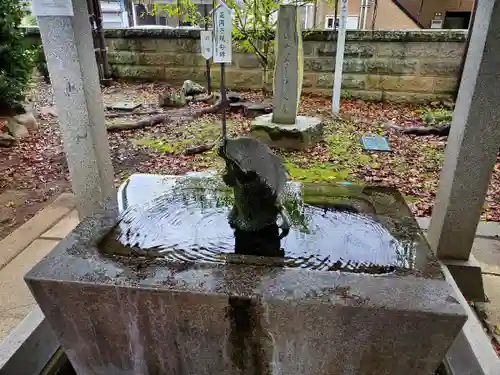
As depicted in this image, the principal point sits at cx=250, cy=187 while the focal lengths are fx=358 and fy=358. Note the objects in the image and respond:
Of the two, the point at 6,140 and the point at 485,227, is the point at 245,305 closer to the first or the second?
the point at 485,227

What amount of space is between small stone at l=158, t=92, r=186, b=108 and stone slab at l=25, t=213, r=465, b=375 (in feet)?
18.8

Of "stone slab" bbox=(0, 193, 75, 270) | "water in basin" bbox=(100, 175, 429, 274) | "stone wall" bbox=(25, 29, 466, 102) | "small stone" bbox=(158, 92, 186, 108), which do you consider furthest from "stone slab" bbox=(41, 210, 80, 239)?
"stone wall" bbox=(25, 29, 466, 102)

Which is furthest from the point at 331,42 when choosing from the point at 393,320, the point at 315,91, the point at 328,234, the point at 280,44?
Answer: the point at 393,320

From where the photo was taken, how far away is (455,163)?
2.15 meters

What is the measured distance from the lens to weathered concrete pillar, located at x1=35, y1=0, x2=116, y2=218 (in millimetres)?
2244

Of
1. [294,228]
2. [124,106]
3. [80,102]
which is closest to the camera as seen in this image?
[294,228]

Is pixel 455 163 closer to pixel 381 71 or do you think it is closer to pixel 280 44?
pixel 280 44

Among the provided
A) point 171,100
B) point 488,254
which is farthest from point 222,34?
point 171,100

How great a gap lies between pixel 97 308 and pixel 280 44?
439 centimetres

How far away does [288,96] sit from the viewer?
5074 mm

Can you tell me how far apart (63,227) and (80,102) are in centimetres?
128

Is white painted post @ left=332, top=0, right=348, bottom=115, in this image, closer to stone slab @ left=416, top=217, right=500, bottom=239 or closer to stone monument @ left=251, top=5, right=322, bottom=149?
stone monument @ left=251, top=5, right=322, bottom=149

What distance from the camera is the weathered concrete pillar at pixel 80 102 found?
7.36ft

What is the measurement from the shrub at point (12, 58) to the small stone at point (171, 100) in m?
2.20
